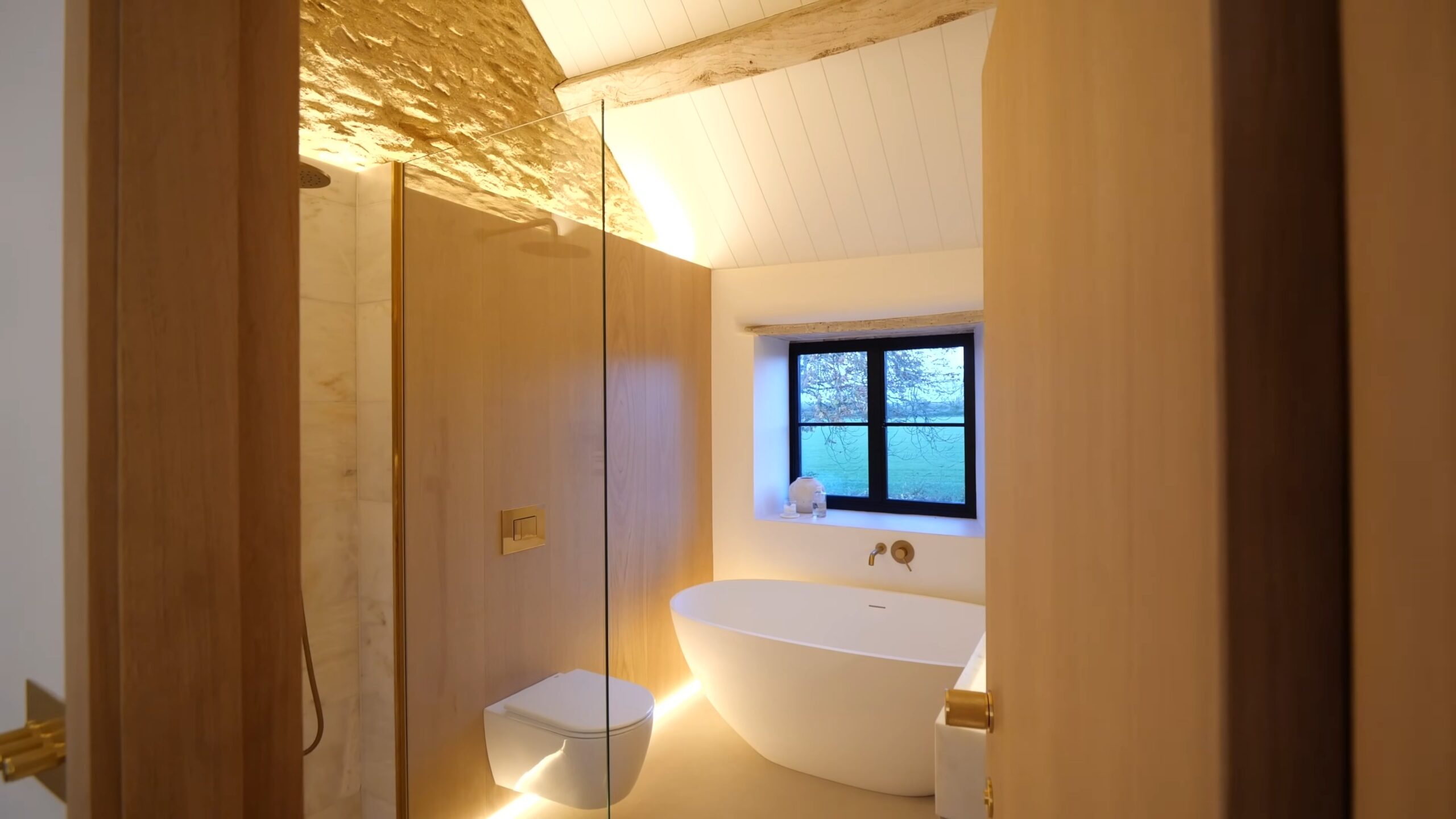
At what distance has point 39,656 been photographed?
Result: 87 cm

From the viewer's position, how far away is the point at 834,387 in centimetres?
417

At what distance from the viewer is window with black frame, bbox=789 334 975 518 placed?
3.81 metres

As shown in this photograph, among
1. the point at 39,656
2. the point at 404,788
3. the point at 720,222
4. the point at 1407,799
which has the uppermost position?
the point at 720,222

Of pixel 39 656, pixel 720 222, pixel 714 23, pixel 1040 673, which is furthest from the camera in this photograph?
pixel 720 222

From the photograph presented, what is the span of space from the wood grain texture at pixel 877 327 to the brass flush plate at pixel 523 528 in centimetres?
212

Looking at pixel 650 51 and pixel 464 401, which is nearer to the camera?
pixel 464 401

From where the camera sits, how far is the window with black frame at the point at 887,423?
3807 millimetres

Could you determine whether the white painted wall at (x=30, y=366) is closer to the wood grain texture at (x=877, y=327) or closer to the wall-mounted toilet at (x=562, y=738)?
the wall-mounted toilet at (x=562, y=738)

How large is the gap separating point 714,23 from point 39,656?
2.77m

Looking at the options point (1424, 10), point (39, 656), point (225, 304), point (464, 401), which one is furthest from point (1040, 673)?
point (464, 401)

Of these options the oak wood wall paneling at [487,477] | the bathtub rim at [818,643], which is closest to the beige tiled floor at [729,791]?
the bathtub rim at [818,643]

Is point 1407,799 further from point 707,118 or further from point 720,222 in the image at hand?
point 720,222

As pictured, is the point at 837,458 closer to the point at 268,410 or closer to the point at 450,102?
the point at 450,102

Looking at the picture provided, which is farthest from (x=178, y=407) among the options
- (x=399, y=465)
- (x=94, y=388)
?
(x=399, y=465)
